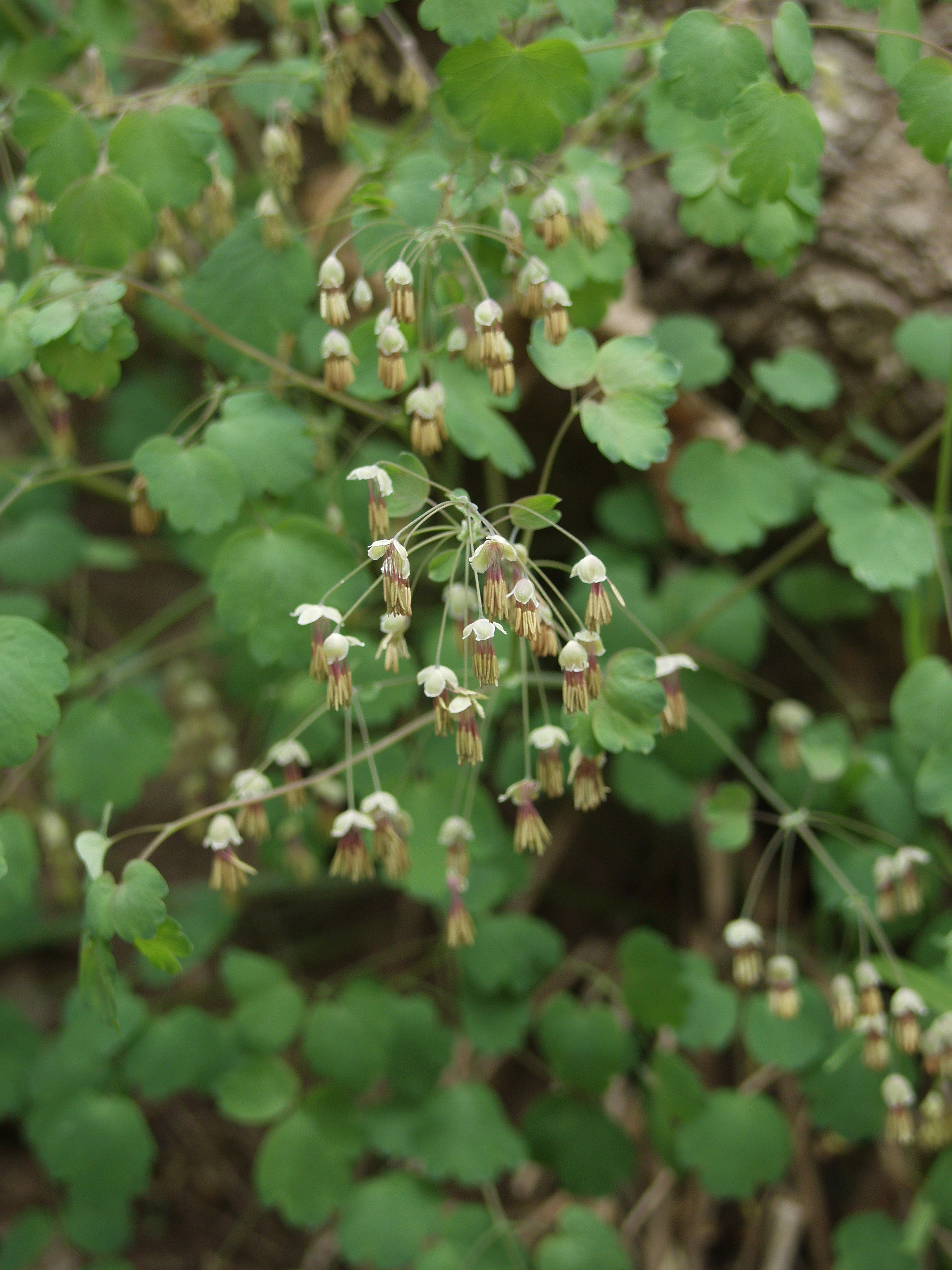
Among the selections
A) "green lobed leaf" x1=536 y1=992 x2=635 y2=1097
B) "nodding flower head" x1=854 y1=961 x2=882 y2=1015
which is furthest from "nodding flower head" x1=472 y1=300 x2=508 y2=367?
"green lobed leaf" x1=536 y1=992 x2=635 y2=1097

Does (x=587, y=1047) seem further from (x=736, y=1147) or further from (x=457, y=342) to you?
(x=457, y=342)

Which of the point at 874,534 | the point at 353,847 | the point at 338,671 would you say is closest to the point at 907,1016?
the point at 874,534

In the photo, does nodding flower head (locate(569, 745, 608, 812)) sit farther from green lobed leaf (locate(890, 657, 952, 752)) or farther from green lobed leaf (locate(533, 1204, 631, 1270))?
green lobed leaf (locate(533, 1204, 631, 1270))

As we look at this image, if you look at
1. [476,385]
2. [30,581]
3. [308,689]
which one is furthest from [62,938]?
[476,385]

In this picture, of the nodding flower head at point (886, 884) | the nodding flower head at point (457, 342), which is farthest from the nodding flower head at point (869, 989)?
the nodding flower head at point (457, 342)

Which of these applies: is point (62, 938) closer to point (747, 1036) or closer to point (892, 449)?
point (747, 1036)
